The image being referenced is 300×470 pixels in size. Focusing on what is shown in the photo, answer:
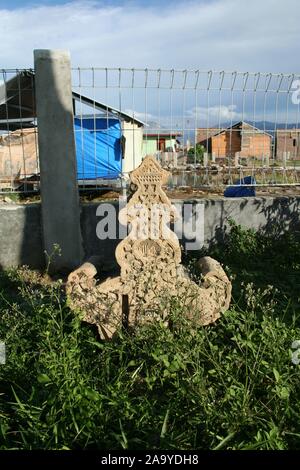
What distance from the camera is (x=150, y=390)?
250 cm

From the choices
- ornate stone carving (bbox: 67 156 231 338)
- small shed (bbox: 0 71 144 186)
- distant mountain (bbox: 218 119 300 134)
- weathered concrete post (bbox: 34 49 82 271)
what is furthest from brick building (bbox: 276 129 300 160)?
ornate stone carving (bbox: 67 156 231 338)

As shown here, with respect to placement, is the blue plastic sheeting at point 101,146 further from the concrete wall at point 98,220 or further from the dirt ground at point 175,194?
the concrete wall at point 98,220

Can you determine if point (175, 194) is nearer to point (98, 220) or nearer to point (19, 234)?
point (98, 220)

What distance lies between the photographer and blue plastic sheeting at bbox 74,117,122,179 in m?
6.54

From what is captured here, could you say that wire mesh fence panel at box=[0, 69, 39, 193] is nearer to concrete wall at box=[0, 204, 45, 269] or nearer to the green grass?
concrete wall at box=[0, 204, 45, 269]

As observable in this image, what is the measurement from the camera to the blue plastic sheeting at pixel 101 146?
21.5 feet

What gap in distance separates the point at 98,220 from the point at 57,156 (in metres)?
0.90

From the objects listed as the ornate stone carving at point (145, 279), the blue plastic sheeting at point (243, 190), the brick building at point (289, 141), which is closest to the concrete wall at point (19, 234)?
the ornate stone carving at point (145, 279)

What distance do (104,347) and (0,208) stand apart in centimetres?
289

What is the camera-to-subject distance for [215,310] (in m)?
3.08

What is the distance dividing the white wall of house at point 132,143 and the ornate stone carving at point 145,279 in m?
→ 2.68

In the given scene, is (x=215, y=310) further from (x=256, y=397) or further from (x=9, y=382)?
(x=9, y=382)

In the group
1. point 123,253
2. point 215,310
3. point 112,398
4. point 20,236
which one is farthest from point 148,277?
point 20,236
